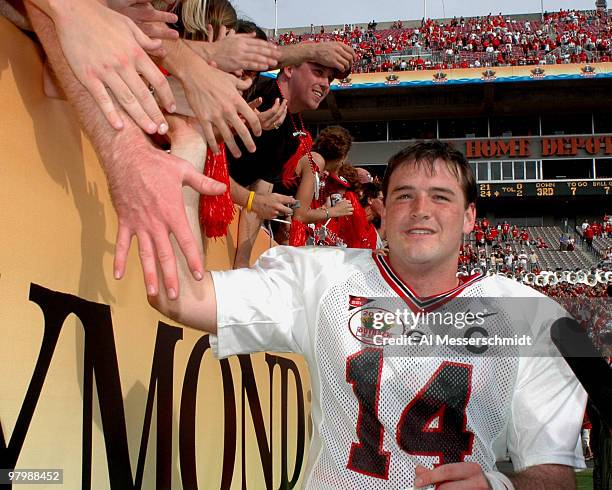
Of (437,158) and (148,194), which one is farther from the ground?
(437,158)

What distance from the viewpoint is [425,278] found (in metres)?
1.95

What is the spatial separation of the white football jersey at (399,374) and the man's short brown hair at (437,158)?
357mm

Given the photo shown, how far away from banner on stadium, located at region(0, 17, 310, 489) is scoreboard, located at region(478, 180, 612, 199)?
23.4 m

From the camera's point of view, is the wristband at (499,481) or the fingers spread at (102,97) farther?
the wristband at (499,481)

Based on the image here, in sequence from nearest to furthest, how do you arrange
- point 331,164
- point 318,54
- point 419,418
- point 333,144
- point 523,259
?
point 419,418 < point 318,54 < point 333,144 < point 331,164 < point 523,259

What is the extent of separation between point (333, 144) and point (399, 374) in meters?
2.81

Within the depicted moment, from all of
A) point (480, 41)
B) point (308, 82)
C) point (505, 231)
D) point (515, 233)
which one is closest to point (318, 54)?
point (308, 82)

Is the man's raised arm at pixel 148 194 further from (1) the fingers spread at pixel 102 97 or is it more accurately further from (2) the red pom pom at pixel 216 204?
(2) the red pom pom at pixel 216 204

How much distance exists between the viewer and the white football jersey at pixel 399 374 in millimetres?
1729

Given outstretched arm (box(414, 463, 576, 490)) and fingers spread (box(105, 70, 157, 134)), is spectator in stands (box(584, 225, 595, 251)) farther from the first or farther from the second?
fingers spread (box(105, 70, 157, 134))

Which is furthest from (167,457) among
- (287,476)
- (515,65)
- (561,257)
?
(515,65)

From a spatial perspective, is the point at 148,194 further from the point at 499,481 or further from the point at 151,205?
the point at 499,481

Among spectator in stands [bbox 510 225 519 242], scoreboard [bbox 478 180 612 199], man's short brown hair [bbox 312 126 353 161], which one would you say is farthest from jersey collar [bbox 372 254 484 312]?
scoreboard [bbox 478 180 612 199]

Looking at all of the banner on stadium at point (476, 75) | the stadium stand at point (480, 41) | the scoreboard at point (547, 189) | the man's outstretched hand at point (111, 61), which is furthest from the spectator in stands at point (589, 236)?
the man's outstretched hand at point (111, 61)
